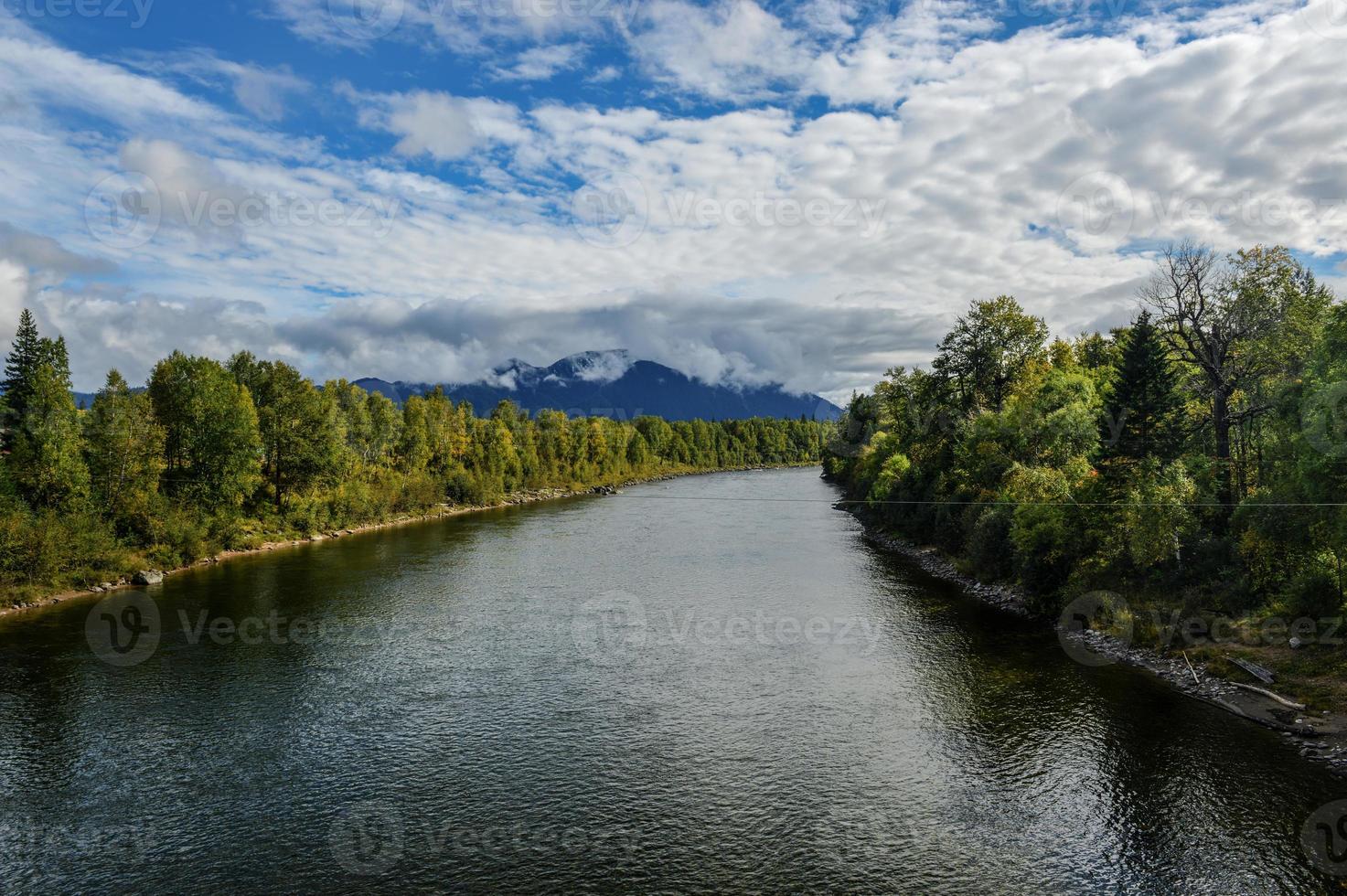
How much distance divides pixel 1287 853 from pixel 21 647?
5399 cm

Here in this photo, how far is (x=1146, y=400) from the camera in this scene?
40.5 m

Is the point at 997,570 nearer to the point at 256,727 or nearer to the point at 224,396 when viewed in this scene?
the point at 256,727

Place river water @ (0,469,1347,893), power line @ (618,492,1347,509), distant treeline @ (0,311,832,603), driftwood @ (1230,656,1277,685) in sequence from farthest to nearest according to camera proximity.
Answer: distant treeline @ (0,311,832,603), power line @ (618,492,1347,509), driftwood @ (1230,656,1277,685), river water @ (0,469,1347,893)

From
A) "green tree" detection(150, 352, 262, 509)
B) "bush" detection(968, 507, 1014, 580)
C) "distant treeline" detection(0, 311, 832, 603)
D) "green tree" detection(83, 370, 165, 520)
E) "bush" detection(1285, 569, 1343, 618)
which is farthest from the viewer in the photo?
"green tree" detection(150, 352, 262, 509)

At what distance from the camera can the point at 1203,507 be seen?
1503 inches

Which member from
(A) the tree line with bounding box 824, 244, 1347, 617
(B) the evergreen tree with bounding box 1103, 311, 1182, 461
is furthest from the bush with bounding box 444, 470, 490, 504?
(B) the evergreen tree with bounding box 1103, 311, 1182, 461

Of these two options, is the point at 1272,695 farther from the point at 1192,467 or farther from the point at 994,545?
the point at 994,545

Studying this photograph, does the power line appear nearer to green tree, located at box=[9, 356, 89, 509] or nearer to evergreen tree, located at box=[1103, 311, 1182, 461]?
evergreen tree, located at box=[1103, 311, 1182, 461]

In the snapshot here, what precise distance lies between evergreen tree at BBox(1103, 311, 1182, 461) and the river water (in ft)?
38.0

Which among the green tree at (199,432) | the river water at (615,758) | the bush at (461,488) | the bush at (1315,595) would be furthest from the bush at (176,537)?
the bush at (1315,595)

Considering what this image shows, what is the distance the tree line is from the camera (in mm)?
30266

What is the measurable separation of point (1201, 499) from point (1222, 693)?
485 inches

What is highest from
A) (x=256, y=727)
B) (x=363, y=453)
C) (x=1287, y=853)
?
(x=363, y=453)

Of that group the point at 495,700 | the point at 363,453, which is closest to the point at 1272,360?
the point at 495,700
